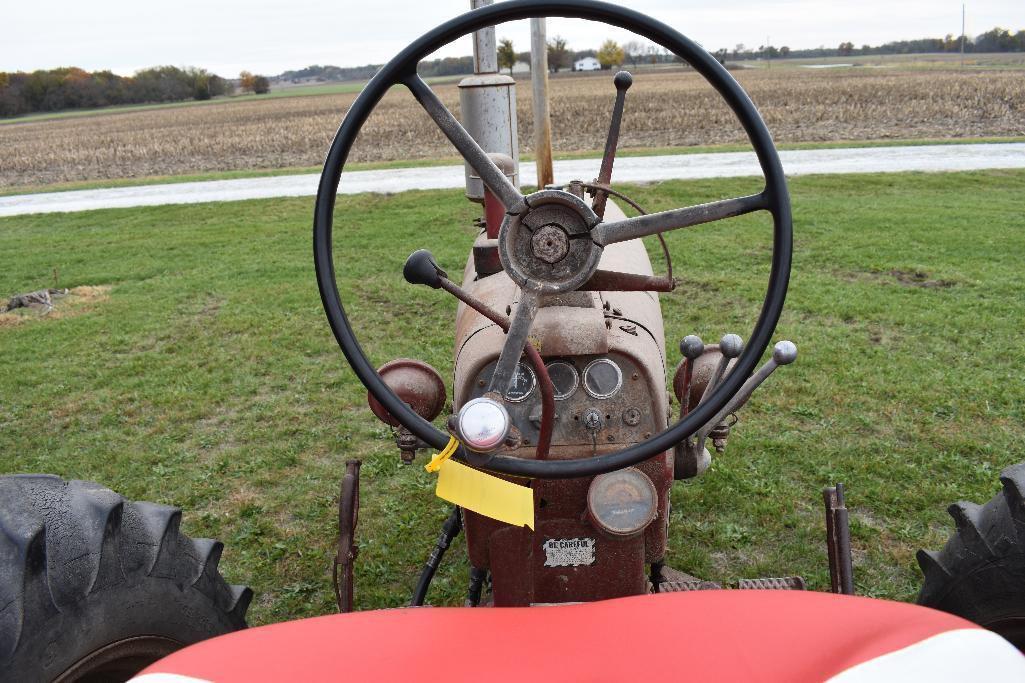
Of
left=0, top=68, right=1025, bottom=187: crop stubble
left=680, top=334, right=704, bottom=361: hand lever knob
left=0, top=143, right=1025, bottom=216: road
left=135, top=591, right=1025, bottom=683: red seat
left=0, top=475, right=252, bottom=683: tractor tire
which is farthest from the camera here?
left=0, top=68, right=1025, bottom=187: crop stubble

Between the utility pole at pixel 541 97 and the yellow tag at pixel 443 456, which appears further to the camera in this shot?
the utility pole at pixel 541 97

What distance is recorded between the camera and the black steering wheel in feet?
4.42

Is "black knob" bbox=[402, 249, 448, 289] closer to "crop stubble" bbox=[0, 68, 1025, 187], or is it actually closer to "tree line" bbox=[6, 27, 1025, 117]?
"crop stubble" bbox=[0, 68, 1025, 187]

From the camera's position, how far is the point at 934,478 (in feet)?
11.2

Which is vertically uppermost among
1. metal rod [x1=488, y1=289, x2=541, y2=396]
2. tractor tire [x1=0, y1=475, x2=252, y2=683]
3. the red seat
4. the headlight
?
metal rod [x1=488, y1=289, x2=541, y2=396]

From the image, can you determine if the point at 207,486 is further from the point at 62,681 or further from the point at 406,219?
the point at 406,219

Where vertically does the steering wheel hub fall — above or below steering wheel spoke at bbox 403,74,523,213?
below

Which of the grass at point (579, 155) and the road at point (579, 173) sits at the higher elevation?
the grass at point (579, 155)

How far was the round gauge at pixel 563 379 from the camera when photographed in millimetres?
1809

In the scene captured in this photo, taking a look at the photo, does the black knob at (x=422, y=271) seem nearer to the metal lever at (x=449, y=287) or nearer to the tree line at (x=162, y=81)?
the metal lever at (x=449, y=287)

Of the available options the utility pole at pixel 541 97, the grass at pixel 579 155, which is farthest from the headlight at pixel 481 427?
the grass at pixel 579 155

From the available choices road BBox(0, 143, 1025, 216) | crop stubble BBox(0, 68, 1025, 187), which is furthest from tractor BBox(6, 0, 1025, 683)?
crop stubble BBox(0, 68, 1025, 187)

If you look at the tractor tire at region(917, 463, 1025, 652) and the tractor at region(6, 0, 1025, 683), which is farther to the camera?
the tractor tire at region(917, 463, 1025, 652)

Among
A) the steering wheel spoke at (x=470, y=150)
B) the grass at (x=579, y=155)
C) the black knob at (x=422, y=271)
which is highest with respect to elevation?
the grass at (x=579, y=155)
